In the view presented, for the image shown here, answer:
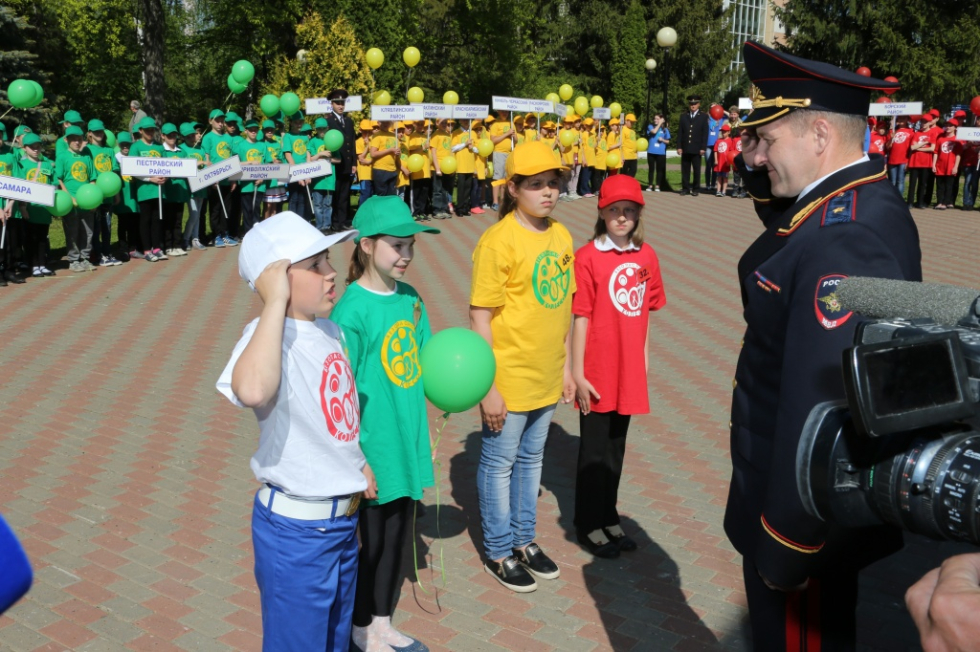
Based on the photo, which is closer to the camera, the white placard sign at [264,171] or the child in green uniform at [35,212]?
the child in green uniform at [35,212]

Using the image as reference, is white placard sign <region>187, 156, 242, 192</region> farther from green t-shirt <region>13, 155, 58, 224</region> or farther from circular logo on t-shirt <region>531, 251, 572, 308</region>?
circular logo on t-shirt <region>531, 251, 572, 308</region>

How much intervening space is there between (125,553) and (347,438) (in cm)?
234

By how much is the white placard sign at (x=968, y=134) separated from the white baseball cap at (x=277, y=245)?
776 inches

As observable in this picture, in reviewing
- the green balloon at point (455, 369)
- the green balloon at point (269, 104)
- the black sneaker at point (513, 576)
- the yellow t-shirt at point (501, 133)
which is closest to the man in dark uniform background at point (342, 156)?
the green balloon at point (269, 104)

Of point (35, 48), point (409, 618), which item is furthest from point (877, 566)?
point (35, 48)

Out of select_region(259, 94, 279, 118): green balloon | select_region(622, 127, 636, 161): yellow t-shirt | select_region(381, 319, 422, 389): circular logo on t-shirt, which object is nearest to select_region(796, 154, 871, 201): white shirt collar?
select_region(381, 319, 422, 389): circular logo on t-shirt

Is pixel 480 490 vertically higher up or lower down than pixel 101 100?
lower down

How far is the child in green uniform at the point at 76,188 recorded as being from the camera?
41.0ft

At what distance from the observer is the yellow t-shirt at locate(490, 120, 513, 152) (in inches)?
773

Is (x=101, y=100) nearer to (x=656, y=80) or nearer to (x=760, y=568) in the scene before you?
(x=656, y=80)

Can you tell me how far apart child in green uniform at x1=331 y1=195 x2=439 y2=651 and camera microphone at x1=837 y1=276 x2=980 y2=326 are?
7.36ft

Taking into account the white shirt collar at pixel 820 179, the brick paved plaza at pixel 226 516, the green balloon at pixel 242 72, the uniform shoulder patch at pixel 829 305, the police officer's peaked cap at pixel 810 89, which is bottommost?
the brick paved plaza at pixel 226 516

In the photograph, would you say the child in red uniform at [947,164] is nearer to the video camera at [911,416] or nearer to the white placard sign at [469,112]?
the white placard sign at [469,112]

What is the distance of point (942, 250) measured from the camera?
15.5 m
